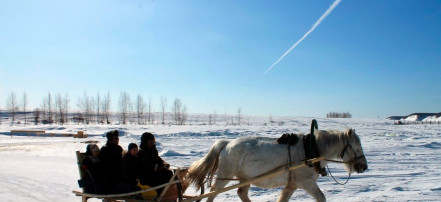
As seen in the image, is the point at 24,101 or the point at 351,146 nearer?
the point at 351,146

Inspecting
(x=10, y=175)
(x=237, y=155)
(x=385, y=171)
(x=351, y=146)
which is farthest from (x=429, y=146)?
(x=10, y=175)

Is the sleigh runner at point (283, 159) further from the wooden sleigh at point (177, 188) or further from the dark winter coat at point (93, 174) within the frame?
the dark winter coat at point (93, 174)

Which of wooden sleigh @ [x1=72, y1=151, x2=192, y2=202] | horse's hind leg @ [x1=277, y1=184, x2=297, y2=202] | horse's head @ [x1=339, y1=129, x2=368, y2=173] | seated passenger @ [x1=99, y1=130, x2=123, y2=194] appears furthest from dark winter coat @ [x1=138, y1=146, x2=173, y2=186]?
horse's head @ [x1=339, y1=129, x2=368, y2=173]

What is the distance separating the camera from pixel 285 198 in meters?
4.39

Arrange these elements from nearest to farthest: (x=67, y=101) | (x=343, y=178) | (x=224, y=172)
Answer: (x=224, y=172) → (x=343, y=178) → (x=67, y=101)

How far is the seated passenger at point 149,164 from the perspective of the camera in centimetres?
428

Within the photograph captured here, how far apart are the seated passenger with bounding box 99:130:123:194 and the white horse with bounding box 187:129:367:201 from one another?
122cm

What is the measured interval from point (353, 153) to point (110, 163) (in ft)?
11.3

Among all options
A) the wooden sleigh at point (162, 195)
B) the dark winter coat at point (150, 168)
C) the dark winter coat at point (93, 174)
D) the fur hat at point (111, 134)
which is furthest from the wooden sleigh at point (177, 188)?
the fur hat at point (111, 134)

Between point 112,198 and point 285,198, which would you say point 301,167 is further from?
point 112,198

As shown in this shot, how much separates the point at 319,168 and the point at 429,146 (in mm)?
12667

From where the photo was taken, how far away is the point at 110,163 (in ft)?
14.7

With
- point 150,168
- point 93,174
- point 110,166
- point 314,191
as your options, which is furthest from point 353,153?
point 93,174

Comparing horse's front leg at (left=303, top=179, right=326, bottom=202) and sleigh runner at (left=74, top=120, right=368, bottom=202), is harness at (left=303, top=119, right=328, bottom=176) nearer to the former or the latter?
sleigh runner at (left=74, top=120, right=368, bottom=202)
